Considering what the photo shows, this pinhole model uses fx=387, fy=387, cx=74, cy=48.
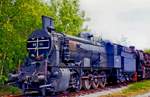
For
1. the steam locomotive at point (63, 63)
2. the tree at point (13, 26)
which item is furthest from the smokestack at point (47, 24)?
the tree at point (13, 26)

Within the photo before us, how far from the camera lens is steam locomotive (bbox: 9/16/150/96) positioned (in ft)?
74.8

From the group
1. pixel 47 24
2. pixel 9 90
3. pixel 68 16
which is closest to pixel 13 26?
pixel 9 90

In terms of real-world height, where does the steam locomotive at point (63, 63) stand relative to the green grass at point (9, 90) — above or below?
above

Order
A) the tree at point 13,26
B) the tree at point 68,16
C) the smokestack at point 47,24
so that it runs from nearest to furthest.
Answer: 1. the smokestack at point 47,24
2. the tree at point 13,26
3. the tree at point 68,16

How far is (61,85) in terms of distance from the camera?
22953mm

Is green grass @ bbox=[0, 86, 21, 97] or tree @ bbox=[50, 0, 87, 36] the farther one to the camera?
tree @ bbox=[50, 0, 87, 36]

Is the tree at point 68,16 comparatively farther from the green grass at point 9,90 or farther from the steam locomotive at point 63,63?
the green grass at point 9,90

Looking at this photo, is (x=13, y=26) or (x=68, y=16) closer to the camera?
(x=13, y=26)

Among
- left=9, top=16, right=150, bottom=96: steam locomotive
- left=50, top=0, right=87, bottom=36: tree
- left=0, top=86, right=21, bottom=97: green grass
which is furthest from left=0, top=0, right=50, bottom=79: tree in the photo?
left=50, top=0, right=87, bottom=36: tree

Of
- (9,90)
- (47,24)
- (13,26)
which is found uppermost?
(13,26)

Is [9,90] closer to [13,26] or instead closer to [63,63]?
[13,26]

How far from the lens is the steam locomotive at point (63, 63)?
A: 22797 millimetres

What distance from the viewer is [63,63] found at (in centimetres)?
2436

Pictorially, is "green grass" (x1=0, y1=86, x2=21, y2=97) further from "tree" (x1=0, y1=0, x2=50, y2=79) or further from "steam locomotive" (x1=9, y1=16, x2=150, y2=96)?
"steam locomotive" (x1=9, y1=16, x2=150, y2=96)
